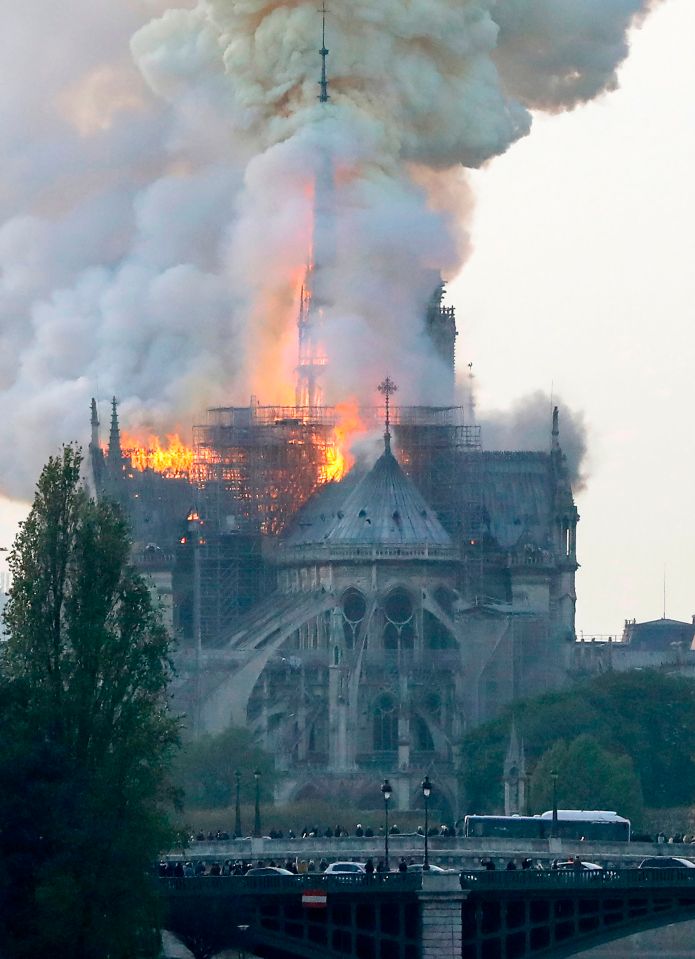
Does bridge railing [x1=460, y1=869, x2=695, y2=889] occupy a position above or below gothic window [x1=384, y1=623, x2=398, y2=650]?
below

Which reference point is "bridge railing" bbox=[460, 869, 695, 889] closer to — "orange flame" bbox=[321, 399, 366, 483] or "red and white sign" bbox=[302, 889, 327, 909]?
"red and white sign" bbox=[302, 889, 327, 909]

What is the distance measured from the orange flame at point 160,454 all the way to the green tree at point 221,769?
22.9m

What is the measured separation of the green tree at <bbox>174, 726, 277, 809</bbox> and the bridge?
42834mm

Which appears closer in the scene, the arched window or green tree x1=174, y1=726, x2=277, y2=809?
green tree x1=174, y1=726, x2=277, y2=809

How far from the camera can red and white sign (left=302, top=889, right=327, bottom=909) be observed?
371 feet

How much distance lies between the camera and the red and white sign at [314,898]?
113 metres

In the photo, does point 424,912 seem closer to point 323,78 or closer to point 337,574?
point 337,574

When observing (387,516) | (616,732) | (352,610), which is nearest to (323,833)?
(616,732)

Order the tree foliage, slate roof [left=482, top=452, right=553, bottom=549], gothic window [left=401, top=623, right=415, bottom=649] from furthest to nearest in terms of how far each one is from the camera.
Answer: slate roof [left=482, top=452, right=553, bottom=549] → gothic window [left=401, top=623, right=415, bottom=649] → the tree foliage

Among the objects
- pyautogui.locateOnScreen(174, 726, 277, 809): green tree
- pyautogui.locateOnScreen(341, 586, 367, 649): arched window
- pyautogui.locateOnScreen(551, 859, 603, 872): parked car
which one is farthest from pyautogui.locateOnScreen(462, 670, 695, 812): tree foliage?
pyautogui.locateOnScreen(551, 859, 603, 872): parked car

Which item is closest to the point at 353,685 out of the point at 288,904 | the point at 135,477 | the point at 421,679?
the point at 421,679

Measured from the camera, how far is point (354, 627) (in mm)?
184375

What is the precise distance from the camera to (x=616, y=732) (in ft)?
554

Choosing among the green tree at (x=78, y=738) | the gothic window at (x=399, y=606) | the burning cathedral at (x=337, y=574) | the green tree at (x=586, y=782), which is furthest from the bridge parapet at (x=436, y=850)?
the gothic window at (x=399, y=606)
